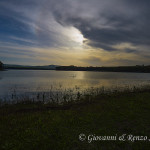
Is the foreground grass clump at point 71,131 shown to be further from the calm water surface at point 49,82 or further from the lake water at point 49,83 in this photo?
the calm water surface at point 49,82

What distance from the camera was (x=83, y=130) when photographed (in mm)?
8367

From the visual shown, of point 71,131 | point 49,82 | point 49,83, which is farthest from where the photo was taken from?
point 49,82

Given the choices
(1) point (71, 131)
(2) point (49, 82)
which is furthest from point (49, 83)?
(1) point (71, 131)

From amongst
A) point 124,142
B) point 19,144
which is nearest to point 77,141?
point 124,142

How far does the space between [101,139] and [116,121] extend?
3148 millimetres

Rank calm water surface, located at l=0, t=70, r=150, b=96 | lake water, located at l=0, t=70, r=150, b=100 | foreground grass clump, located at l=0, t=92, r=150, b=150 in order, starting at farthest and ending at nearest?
calm water surface, located at l=0, t=70, r=150, b=96 → lake water, located at l=0, t=70, r=150, b=100 → foreground grass clump, located at l=0, t=92, r=150, b=150

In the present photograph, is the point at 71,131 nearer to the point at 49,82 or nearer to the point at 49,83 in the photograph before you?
the point at 49,83

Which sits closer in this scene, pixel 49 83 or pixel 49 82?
pixel 49 83

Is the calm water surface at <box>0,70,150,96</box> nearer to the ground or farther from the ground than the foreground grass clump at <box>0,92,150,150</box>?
nearer to the ground

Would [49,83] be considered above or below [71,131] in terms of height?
below

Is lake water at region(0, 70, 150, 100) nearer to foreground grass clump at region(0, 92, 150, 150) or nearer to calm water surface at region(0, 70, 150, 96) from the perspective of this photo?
calm water surface at region(0, 70, 150, 96)

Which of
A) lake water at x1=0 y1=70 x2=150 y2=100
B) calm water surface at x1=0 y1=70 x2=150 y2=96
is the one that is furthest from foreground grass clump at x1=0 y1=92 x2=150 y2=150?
calm water surface at x1=0 y1=70 x2=150 y2=96

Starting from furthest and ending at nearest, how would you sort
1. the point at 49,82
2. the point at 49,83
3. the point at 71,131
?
the point at 49,82, the point at 49,83, the point at 71,131

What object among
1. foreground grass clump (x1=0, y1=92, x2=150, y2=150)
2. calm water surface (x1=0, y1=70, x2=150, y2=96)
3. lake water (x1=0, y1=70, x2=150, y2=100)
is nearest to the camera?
foreground grass clump (x1=0, y1=92, x2=150, y2=150)
